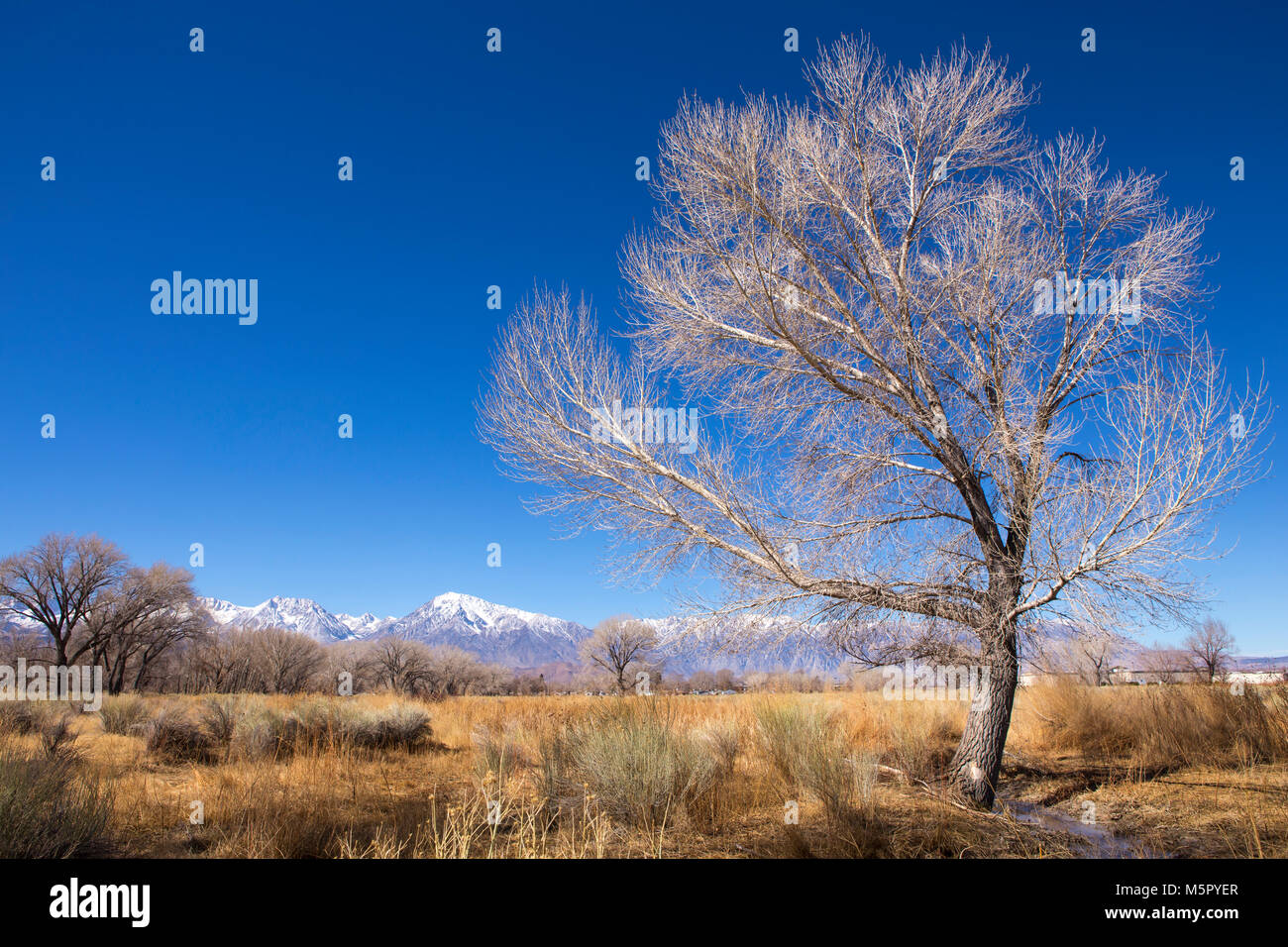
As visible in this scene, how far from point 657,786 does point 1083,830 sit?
13.8 feet

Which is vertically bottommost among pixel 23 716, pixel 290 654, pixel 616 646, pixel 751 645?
pixel 616 646

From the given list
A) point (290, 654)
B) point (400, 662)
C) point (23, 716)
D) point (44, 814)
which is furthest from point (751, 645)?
point (400, 662)

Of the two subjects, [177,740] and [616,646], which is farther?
[616,646]

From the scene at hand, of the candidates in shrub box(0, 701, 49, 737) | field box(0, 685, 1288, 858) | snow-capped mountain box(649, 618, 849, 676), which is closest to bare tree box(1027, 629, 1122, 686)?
field box(0, 685, 1288, 858)

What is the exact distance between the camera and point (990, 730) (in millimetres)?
6805

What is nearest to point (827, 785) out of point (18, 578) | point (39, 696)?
point (39, 696)

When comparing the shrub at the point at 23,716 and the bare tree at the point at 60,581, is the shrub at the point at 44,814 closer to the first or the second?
the shrub at the point at 23,716

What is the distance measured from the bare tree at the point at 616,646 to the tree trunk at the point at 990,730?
39648mm

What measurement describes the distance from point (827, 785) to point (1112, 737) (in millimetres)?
7581

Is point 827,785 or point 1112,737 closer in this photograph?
point 827,785

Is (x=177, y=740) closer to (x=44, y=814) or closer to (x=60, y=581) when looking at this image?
(x=44, y=814)

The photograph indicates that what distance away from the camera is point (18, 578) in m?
33.8
